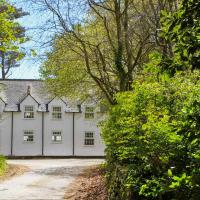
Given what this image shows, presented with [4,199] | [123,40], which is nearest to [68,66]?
[123,40]

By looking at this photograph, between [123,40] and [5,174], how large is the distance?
11233mm

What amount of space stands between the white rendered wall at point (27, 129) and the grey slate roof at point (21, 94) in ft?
2.98

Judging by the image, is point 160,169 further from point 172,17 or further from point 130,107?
point 172,17

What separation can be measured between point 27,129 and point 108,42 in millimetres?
30539

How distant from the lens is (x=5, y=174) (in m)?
27.1

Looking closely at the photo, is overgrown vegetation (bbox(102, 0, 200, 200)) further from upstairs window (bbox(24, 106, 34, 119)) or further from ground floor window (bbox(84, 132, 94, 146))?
upstairs window (bbox(24, 106, 34, 119))

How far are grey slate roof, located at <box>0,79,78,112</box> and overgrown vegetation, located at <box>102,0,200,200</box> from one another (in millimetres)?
41603

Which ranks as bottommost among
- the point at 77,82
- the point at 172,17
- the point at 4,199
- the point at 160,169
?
the point at 4,199

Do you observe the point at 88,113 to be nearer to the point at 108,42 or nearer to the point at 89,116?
the point at 89,116

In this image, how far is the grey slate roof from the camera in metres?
53.3

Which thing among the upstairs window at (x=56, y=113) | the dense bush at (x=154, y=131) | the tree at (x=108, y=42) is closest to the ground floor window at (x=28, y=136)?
the upstairs window at (x=56, y=113)

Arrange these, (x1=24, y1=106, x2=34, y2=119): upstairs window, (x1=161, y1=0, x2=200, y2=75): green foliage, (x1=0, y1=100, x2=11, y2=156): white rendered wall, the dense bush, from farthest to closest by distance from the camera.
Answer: (x1=24, y1=106, x2=34, y2=119): upstairs window → (x1=0, y1=100, x2=11, y2=156): white rendered wall → the dense bush → (x1=161, y1=0, x2=200, y2=75): green foliage

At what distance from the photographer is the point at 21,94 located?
181ft

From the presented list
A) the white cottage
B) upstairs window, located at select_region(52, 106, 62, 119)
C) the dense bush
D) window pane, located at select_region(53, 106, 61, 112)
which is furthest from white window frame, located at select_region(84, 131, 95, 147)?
the dense bush
